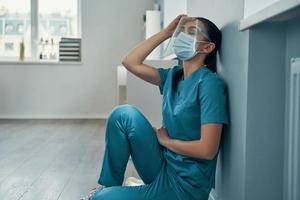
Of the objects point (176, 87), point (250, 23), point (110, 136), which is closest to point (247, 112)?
point (250, 23)

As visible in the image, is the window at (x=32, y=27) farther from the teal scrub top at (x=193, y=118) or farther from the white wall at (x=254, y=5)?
the white wall at (x=254, y=5)

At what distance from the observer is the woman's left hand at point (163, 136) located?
58.6 inches

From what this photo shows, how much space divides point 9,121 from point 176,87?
3.99 metres

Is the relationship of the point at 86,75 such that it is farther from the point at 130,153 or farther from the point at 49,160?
the point at 130,153

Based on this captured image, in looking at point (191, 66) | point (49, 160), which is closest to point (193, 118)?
point (191, 66)

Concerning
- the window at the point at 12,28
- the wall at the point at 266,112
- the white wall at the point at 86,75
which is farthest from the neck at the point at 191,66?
the window at the point at 12,28

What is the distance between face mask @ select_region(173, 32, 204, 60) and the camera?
1.43 m

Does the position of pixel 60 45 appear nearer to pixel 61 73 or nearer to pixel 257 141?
pixel 61 73

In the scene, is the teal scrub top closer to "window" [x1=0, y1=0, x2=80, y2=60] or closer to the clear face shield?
the clear face shield

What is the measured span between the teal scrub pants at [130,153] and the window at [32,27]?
4.19 meters

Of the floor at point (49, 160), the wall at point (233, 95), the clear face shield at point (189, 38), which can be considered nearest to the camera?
the wall at point (233, 95)

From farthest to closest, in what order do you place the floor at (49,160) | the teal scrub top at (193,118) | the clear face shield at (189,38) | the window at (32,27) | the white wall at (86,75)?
the window at (32,27) → the white wall at (86,75) → the floor at (49,160) → the clear face shield at (189,38) → the teal scrub top at (193,118)

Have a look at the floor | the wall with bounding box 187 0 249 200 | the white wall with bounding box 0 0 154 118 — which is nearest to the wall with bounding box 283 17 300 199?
the wall with bounding box 187 0 249 200

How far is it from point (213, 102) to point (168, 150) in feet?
0.98
